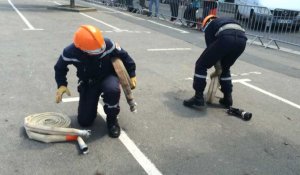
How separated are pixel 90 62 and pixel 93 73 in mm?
163

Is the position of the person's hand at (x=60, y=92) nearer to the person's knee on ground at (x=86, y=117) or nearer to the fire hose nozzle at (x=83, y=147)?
the person's knee on ground at (x=86, y=117)

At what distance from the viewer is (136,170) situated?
345cm

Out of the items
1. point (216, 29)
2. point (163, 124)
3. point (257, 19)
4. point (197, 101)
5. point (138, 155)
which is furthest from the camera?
point (257, 19)

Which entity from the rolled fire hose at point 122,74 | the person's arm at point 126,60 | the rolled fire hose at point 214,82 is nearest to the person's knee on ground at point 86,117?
the rolled fire hose at point 122,74

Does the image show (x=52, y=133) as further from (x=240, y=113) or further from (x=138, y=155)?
(x=240, y=113)

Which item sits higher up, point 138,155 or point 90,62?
point 90,62

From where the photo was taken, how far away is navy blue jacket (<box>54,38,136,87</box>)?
3.90 metres

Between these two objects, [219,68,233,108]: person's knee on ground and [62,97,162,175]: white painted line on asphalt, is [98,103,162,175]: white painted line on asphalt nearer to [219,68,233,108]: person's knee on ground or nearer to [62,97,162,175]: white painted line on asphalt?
[62,97,162,175]: white painted line on asphalt

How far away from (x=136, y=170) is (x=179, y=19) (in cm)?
1193

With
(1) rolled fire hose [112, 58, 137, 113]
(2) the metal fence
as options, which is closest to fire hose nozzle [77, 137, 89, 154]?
(1) rolled fire hose [112, 58, 137, 113]

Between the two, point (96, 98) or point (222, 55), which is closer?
point (96, 98)

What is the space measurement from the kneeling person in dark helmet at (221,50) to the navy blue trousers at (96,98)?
149 centimetres

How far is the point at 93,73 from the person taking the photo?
4.04m

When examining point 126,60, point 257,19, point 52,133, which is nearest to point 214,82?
point 126,60
